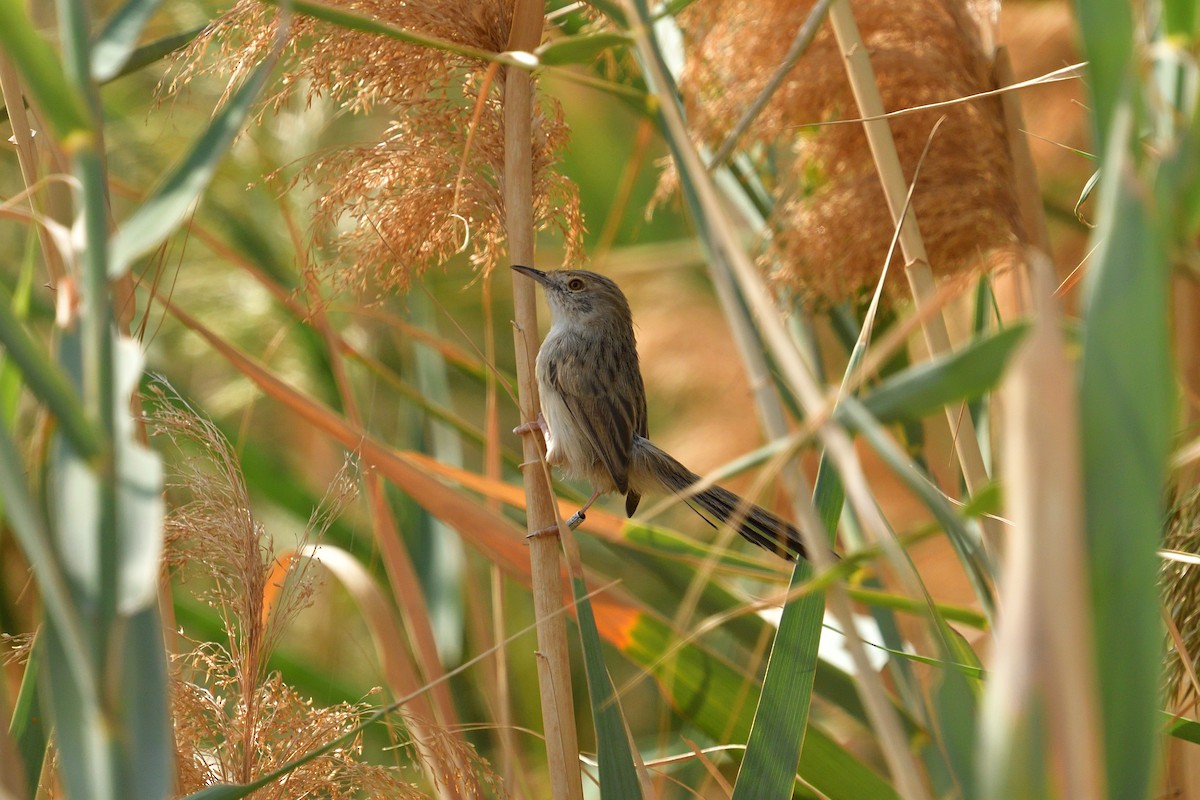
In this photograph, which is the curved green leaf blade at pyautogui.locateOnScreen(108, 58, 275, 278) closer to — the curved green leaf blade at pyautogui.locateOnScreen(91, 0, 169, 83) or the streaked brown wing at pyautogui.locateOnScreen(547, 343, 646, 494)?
the curved green leaf blade at pyautogui.locateOnScreen(91, 0, 169, 83)

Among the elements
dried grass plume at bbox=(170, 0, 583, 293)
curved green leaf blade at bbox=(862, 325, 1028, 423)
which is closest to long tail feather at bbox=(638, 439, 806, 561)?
curved green leaf blade at bbox=(862, 325, 1028, 423)

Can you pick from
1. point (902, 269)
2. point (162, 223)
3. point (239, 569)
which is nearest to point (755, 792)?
point (239, 569)

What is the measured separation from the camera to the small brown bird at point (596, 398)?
3096 mm

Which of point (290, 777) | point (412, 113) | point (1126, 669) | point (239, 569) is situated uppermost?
point (412, 113)

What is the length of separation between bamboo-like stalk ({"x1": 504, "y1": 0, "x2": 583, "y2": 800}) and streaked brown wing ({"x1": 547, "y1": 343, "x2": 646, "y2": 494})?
3.73 feet

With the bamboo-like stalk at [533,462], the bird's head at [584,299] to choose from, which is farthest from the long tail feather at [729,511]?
the bird's head at [584,299]

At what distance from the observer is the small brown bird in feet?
10.2

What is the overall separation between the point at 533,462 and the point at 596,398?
1219 millimetres

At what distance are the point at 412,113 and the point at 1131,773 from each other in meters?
1.65

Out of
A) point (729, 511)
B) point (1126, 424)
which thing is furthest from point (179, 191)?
point (729, 511)

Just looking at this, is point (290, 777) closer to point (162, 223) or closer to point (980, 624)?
point (162, 223)

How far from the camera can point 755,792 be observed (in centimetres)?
155

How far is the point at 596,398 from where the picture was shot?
3.13 metres

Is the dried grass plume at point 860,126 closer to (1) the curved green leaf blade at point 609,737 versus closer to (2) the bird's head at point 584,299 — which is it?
(2) the bird's head at point 584,299
